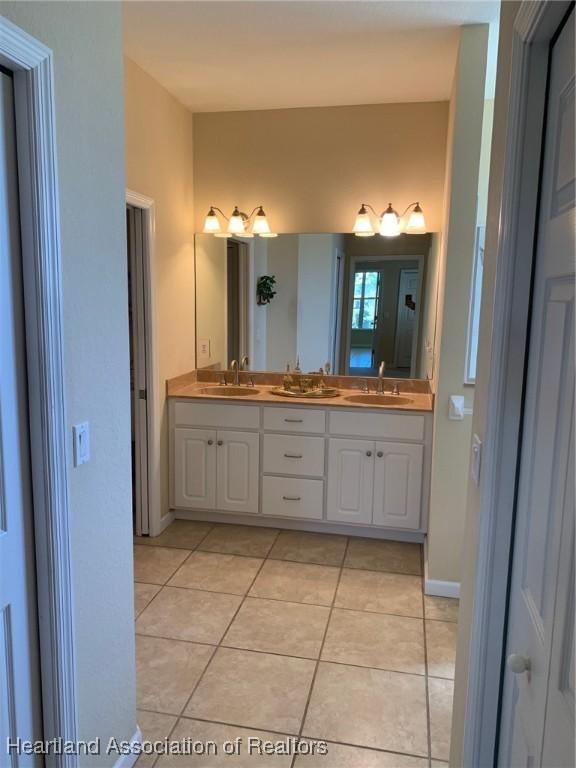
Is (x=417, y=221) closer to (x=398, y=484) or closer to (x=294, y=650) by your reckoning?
(x=398, y=484)

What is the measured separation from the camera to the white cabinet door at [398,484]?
3301 mm

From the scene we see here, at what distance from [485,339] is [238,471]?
246cm

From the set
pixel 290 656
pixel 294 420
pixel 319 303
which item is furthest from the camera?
pixel 319 303

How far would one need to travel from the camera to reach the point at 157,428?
137 inches

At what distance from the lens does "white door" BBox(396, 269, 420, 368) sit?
12.0 ft

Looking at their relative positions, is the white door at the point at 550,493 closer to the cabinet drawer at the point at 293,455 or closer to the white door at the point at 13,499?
the white door at the point at 13,499

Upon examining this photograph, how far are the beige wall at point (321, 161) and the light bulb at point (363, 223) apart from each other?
11 cm

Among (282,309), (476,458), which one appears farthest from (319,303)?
(476,458)

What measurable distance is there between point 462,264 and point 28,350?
210cm

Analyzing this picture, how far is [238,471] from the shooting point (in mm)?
3582

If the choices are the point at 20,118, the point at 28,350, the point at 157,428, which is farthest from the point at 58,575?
the point at 157,428

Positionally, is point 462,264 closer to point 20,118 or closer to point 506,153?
point 506,153

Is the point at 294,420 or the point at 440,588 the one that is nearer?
the point at 440,588

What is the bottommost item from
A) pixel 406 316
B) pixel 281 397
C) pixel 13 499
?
pixel 281 397
